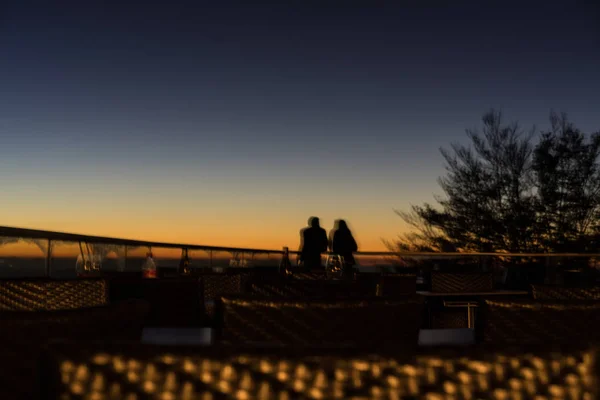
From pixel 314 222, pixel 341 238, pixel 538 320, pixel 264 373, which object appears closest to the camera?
pixel 264 373

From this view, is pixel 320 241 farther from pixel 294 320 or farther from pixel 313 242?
pixel 294 320

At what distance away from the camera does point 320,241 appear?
9625mm

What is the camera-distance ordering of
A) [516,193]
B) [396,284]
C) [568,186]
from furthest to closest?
[516,193]
[568,186]
[396,284]

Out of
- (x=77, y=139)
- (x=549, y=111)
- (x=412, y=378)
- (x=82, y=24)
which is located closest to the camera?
(x=412, y=378)

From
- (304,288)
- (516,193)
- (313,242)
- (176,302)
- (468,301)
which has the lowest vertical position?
(468,301)

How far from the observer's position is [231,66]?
17266 mm

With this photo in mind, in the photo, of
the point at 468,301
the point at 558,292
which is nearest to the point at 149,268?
the point at 468,301

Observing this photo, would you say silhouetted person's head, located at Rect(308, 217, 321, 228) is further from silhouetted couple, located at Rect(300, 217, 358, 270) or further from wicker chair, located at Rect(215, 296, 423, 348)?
wicker chair, located at Rect(215, 296, 423, 348)

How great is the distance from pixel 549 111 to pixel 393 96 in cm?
533

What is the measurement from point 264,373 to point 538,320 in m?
1.12

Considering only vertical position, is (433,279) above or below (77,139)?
below

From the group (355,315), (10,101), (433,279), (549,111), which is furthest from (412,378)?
(10,101)

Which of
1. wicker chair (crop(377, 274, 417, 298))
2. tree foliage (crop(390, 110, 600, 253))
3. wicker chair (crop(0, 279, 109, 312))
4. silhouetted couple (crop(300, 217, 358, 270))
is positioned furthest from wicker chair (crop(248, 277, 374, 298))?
tree foliage (crop(390, 110, 600, 253))

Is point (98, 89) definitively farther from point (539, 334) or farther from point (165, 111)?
point (539, 334)
